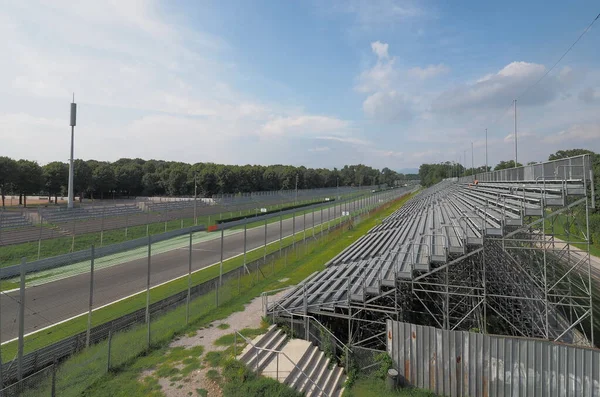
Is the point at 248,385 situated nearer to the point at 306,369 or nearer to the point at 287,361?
the point at 287,361

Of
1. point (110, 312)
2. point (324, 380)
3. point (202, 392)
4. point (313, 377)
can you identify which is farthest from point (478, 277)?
point (110, 312)

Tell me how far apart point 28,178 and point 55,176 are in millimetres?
8724

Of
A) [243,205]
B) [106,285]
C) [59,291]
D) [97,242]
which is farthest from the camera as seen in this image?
[243,205]

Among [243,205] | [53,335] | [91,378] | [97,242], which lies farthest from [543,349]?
[243,205]

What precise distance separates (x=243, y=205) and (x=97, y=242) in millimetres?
23757

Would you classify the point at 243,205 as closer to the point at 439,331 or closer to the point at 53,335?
the point at 53,335

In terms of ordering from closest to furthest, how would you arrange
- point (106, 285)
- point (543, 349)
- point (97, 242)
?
1. point (543, 349)
2. point (106, 285)
3. point (97, 242)

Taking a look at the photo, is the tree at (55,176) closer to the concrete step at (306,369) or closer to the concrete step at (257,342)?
the concrete step at (257,342)

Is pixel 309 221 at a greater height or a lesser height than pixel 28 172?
lesser

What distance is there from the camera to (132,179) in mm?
83875

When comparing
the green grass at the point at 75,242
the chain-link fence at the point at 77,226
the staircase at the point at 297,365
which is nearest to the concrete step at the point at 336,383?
the staircase at the point at 297,365

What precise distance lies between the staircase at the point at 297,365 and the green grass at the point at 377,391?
1.33ft

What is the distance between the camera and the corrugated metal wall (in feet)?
29.3

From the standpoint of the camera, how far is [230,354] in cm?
1062
